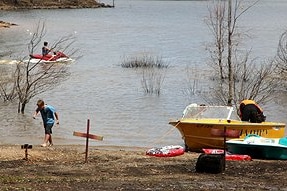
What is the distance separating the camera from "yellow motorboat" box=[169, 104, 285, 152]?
17281mm

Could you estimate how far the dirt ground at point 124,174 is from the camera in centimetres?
1077

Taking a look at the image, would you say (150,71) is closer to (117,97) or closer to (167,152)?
(117,97)

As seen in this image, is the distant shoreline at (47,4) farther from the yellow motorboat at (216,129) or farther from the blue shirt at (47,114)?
the yellow motorboat at (216,129)

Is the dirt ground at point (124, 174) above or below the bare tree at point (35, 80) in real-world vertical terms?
above

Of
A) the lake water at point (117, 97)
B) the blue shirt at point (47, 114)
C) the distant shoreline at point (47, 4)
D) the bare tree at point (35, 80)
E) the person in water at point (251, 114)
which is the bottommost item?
the lake water at point (117, 97)

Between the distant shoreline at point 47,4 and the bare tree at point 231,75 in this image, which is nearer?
the bare tree at point 231,75

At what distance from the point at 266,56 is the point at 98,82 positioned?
15993 millimetres

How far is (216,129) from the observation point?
17391mm

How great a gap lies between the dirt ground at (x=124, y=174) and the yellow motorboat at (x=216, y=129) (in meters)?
2.03

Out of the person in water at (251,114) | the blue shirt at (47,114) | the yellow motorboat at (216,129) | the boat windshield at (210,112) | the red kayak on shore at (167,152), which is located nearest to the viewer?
the red kayak on shore at (167,152)

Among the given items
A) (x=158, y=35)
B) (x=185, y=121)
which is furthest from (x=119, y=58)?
(x=185, y=121)

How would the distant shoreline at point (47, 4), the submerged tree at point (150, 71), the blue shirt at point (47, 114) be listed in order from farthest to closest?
the distant shoreline at point (47, 4) < the submerged tree at point (150, 71) < the blue shirt at point (47, 114)

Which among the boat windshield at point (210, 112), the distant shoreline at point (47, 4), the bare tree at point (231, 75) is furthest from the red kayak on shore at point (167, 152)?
the distant shoreline at point (47, 4)

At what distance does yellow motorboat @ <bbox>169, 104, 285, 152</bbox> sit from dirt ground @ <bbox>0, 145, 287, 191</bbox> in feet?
6.67
